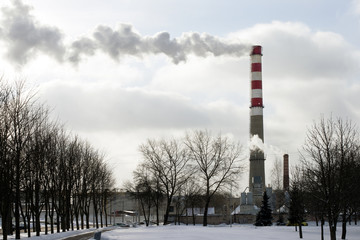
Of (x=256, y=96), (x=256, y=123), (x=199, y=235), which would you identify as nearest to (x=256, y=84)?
(x=256, y=96)

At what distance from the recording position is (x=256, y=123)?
8831cm

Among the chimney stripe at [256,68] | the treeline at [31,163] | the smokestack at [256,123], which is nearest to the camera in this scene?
the treeline at [31,163]

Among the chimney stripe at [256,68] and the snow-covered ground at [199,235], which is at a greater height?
the chimney stripe at [256,68]

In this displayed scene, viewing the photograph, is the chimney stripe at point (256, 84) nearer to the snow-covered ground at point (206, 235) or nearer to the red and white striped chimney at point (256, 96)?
the red and white striped chimney at point (256, 96)

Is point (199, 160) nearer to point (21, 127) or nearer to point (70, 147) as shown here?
point (70, 147)

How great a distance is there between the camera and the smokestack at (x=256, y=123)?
88.2m

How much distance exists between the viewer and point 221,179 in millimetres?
62469

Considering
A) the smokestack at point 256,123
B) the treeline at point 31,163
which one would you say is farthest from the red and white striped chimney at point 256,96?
the treeline at point 31,163

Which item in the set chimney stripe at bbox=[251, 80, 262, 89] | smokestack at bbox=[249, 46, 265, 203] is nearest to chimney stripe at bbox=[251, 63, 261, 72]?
smokestack at bbox=[249, 46, 265, 203]

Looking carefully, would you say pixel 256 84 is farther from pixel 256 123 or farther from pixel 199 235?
pixel 199 235

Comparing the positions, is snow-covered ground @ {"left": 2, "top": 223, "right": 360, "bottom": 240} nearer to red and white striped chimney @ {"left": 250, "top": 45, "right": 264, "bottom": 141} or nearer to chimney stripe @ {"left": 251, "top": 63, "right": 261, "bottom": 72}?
red and white striped chimney @ {"left": 250, "top": 45, "right": 264, "bottom": 141}

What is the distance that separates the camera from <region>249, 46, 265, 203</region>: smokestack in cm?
8819

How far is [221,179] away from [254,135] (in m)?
28.4

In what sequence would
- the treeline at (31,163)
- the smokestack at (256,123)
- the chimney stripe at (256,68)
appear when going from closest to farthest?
1. the treeline at (31,163)
2. the smokestack at (256,123)
3. the chimney stripe at (256,68)
